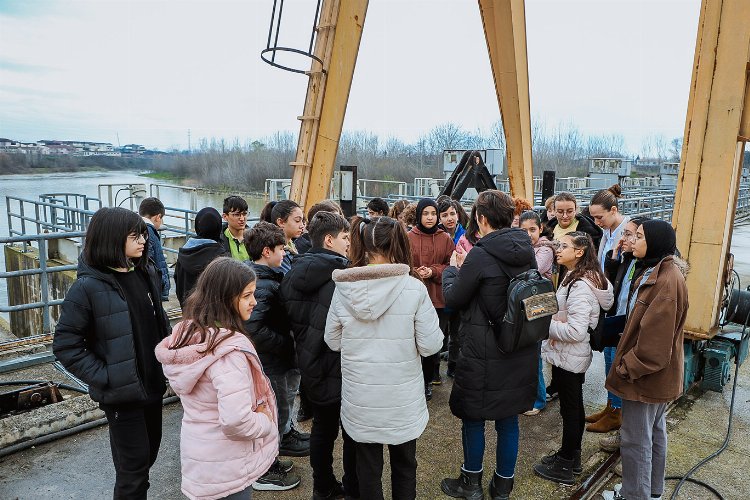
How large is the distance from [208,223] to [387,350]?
182 cm

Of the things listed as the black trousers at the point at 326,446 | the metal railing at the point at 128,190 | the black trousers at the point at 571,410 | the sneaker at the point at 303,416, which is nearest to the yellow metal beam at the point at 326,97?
the sneaker at the point at 303,416

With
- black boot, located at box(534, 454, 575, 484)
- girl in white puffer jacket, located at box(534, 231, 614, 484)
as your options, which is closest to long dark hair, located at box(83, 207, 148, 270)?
girl in white puffer jacket, located at box(534, 231, 614, 484)

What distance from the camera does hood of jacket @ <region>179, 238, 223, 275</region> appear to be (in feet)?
11.8

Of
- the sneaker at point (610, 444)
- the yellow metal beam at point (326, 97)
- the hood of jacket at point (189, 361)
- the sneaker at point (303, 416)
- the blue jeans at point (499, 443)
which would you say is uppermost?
the yellow metal beam at point (326, 97)

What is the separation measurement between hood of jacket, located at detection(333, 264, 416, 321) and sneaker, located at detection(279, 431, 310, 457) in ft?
5.31

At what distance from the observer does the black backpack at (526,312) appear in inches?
106

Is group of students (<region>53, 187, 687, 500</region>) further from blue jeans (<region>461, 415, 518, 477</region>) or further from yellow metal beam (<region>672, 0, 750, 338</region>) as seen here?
yellow metal beam (<region>672, 0, 750, 338</region>)

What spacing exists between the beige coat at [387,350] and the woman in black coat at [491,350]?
0.39 metres

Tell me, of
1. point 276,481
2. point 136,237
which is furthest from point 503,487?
point 136,237

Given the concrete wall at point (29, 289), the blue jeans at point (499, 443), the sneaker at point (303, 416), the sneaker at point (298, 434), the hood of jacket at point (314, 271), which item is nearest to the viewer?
the hood of jacket at point (314, 271)

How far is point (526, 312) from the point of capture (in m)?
2.68

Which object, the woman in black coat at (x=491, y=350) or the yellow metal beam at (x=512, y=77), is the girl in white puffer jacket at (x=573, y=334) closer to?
the woman in black coat at (x=491, y=350)

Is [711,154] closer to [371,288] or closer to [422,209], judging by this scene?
[422,209]

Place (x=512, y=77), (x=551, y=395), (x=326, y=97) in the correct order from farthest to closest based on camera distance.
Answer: (x=512, y=77)
(x=326, y=97)
(x=551, y=395)
